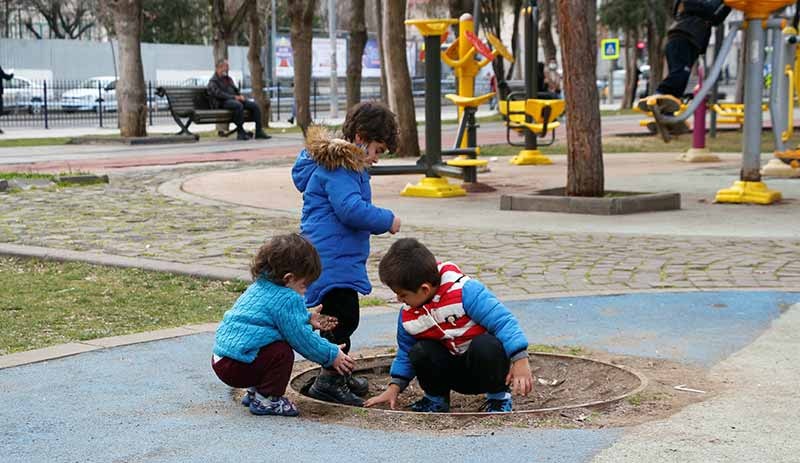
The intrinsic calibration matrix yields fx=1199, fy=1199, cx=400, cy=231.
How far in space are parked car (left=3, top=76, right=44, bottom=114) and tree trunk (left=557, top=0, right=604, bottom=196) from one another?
28.6 metres

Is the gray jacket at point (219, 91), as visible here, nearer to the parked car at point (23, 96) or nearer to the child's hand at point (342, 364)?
the parked car at point (23, 96)

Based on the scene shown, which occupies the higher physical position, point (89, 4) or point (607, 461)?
point (89, 4)

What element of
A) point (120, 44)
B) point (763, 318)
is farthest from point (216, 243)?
point (120, 44)

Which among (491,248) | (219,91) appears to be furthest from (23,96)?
(491,248)

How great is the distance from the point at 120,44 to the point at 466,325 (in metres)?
19.4

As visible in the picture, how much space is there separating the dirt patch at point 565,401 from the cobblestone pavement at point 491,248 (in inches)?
72.0

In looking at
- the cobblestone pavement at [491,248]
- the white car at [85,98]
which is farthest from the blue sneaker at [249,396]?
the white car at [85,98]

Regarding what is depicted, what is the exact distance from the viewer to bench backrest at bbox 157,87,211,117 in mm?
25188

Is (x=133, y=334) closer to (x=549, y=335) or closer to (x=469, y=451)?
(x=549, y=335)

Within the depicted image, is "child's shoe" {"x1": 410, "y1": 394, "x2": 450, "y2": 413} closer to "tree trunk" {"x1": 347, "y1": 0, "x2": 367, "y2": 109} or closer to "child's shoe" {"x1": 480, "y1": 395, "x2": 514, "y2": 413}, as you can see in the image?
"child's shoe" {"x1": 480, "y1": 395, "x2": 514, "y2": 413}

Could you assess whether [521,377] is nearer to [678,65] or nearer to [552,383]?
[552,383]

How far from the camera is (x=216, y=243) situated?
31.0 ft

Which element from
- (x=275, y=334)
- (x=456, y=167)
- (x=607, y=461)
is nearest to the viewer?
(x=607, y=461)

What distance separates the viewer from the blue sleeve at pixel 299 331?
4.65 metres
